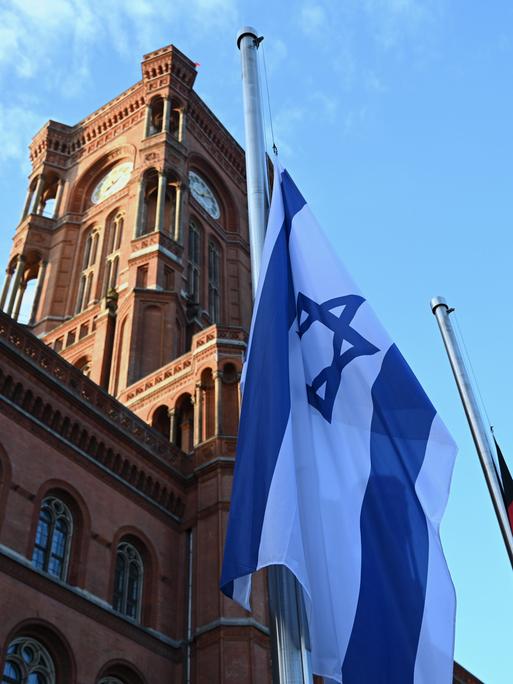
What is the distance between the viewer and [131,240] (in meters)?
40.3

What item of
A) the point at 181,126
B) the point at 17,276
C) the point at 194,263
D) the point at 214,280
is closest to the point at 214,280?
the point at 214,280

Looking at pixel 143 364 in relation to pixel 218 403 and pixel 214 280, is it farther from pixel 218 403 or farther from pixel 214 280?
pixel 214 280

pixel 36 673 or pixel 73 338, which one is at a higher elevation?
pixel 73 338

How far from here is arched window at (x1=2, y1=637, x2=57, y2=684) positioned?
1762 cm

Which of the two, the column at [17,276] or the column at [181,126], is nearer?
the column at [17,276]

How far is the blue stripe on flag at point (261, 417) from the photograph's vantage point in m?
7.17

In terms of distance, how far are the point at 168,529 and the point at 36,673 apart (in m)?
6.37

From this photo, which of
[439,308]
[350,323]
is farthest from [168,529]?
[350,323]

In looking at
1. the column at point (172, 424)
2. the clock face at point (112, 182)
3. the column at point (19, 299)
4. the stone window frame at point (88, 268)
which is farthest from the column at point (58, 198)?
the column at point (172, 424)

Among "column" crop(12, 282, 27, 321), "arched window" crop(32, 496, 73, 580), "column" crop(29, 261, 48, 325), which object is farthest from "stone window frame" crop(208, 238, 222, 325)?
"arched window" crop(32, 496, 73, 580)

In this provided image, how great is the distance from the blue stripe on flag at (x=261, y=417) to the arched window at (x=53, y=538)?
12.6 m

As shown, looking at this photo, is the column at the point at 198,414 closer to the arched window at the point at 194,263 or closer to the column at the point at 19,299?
the arched window at the point at 194,263

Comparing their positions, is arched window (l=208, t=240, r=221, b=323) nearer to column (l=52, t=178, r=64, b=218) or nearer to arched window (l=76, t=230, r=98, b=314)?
arched window (l=76, t=230, r=98, b=314)

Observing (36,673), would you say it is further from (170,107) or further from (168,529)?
(170,107)
